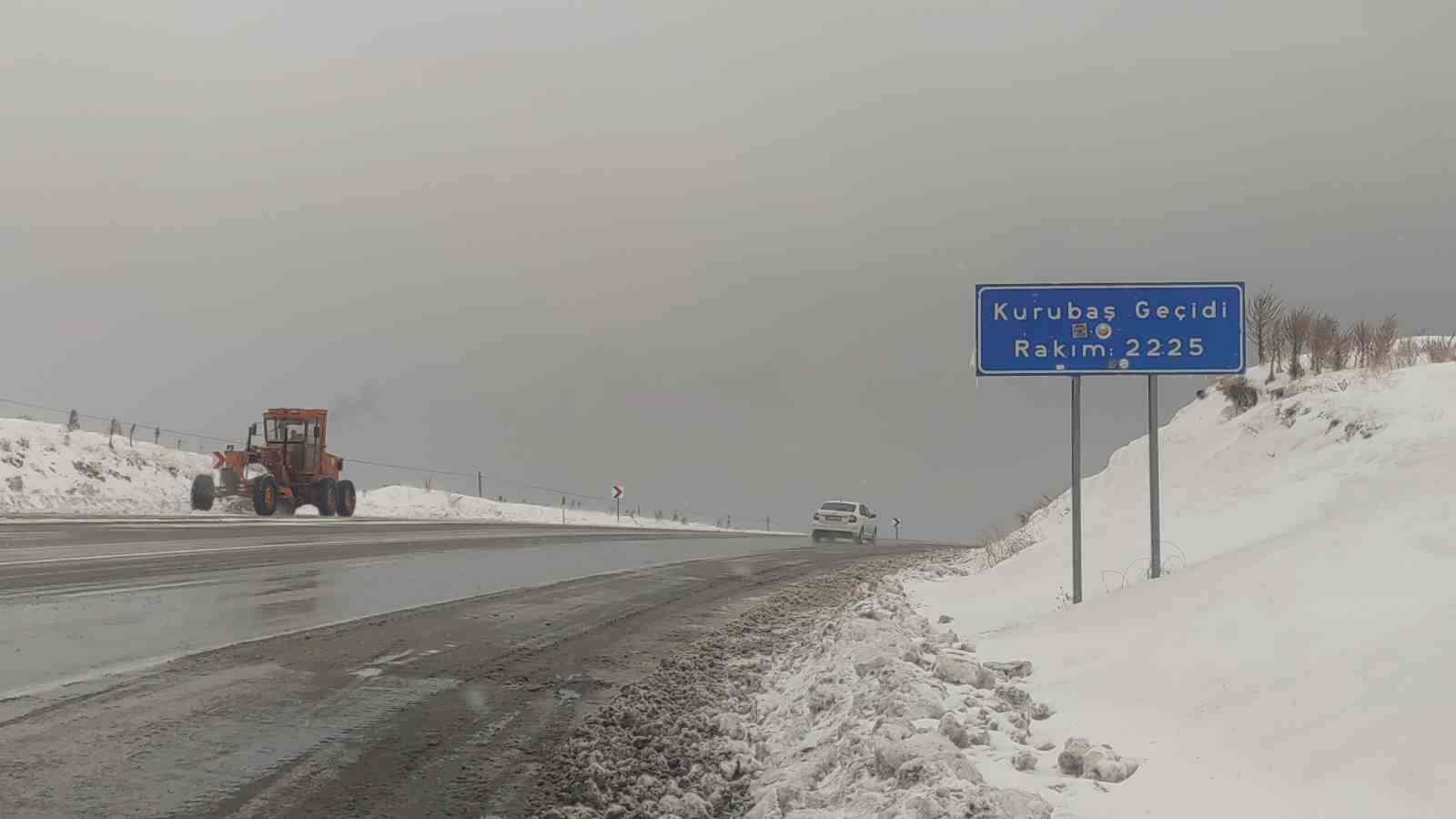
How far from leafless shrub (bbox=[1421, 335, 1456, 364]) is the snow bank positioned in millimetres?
6582

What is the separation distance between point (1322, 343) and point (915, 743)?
17.4 metres

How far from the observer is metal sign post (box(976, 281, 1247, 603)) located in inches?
417

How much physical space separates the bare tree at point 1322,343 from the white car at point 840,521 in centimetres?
2157

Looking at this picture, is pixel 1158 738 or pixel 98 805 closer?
pixel 98 805

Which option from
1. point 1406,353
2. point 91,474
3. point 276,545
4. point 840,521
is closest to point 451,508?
point 91,474

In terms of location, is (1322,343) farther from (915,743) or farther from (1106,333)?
(915,743)

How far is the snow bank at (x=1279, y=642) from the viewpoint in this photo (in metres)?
3.91

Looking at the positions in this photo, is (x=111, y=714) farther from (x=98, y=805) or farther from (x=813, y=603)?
(x=813, y=603)

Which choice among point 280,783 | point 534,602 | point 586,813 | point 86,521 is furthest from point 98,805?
point 86,521

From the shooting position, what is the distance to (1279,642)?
5.49m

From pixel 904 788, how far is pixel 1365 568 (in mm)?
3779

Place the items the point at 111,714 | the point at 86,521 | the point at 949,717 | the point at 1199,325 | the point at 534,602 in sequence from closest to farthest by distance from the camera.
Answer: the point at 949,717 < the point at 111,714 < the point at 1199,325 < the point at 534,602 < the point at 86,521

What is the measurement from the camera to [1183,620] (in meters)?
6.65

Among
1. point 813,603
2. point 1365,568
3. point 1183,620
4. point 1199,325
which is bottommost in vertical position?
point 813,603
